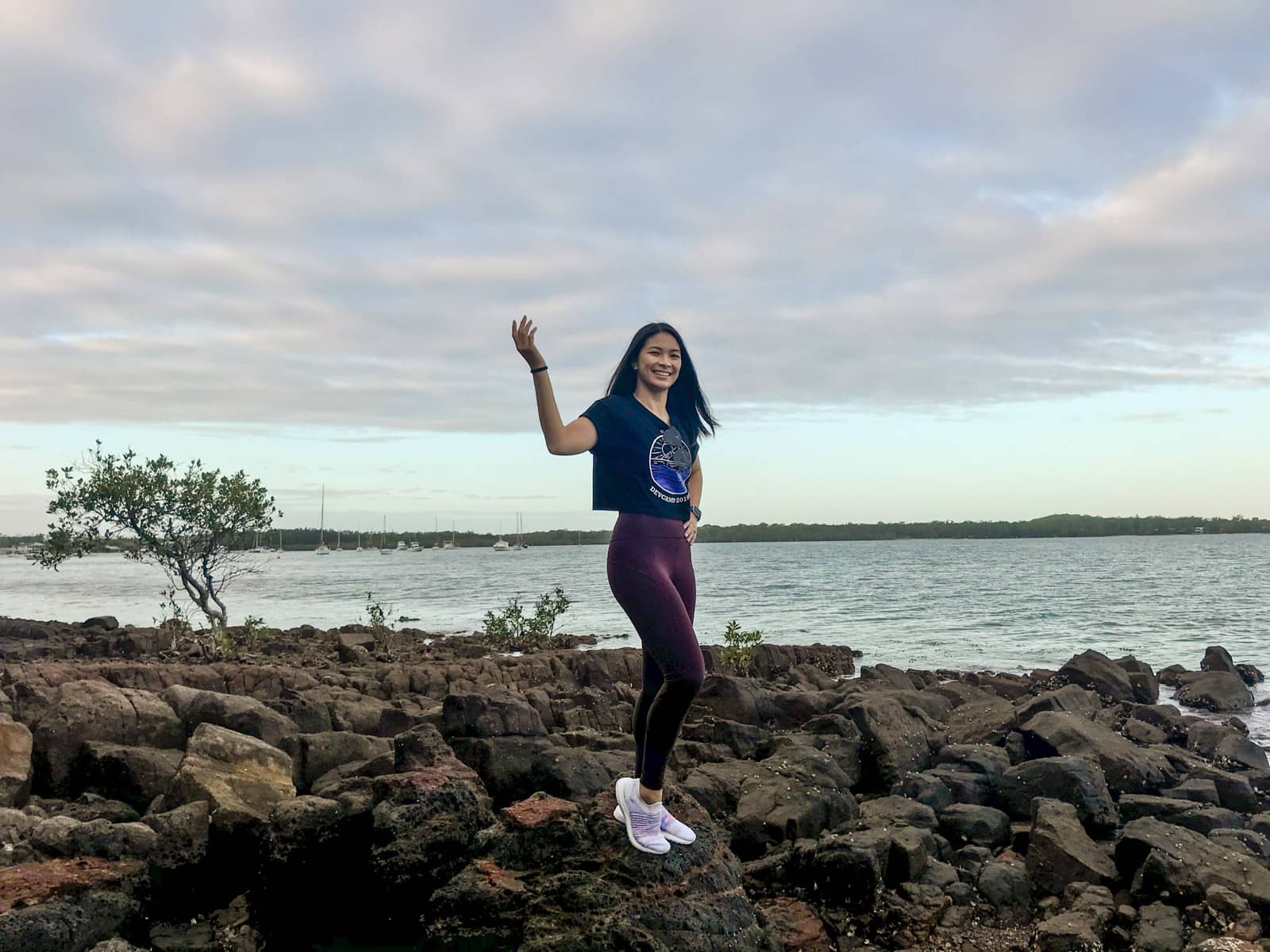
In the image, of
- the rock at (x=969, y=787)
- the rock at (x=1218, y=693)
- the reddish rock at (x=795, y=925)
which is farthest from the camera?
the rock at (x=1218, y=693)

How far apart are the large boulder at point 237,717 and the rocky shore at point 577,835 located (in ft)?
0.11

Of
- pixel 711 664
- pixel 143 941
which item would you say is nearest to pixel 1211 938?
pixel 143 941

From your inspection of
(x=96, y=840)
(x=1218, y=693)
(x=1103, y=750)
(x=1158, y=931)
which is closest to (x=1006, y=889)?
(x=1158, y=931)

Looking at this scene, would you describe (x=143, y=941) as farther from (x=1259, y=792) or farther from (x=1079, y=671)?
(x=1079, y=671)

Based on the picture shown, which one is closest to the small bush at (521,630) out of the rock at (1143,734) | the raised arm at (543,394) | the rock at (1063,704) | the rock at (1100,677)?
the rock at (1100,677)

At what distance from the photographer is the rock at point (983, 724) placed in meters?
12.9

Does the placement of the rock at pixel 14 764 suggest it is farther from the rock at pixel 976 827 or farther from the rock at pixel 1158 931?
the rock at pixel 1158 931

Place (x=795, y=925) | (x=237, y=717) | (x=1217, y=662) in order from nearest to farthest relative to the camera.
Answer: (x=795, y=925), (x=237, y=717), (x=1217, y=662)

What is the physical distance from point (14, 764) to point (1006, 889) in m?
8.68

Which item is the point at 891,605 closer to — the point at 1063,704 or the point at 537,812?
the point at 1063,704

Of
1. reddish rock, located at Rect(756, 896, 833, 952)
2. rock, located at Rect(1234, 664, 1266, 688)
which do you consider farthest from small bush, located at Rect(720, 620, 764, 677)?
reddish rock, located at Rect(756, 896, 833, 952)

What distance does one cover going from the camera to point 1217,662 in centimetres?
2442

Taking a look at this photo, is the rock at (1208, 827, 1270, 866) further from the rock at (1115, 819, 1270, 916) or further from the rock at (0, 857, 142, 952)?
the rock at (0, 857, 142, 952)

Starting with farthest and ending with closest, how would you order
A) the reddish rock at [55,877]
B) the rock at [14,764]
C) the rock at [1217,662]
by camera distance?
the rock at [1217,662], the rock at [14,764], the reddish rock at [55,877]
